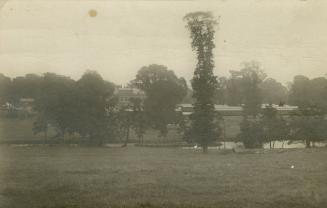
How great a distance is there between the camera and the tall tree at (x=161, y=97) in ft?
121

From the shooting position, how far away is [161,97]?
134ft

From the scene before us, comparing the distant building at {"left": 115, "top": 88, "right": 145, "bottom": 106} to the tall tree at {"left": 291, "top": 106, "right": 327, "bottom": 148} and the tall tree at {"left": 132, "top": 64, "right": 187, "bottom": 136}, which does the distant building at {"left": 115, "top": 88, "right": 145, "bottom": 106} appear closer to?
the tall tree at {"left": 132, "top": 64, "right": 187, "bottom": 136}

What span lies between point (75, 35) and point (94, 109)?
76.4 feet

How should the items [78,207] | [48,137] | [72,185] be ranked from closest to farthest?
1. [78,207]
2. [72,185]
3. [48,137]

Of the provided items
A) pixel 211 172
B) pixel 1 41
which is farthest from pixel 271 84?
pixel 1 41

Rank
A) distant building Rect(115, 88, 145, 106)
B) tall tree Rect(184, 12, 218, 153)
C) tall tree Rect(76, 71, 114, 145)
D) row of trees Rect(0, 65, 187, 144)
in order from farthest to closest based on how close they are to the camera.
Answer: distant building Rect(115, 88, 145, 106), tall tree Rect(76, 71, 114, 145), row of trees Rect(0, 65, 187, 144), tall tree Rect(184, 12, 218, 153)

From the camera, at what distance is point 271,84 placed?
3116 centimetres

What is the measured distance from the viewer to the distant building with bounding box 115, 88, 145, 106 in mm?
44425

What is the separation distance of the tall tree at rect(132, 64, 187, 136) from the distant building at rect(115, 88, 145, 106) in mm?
3013

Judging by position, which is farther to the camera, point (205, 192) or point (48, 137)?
point (48, 137)

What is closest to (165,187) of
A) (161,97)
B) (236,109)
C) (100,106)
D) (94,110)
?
(236,109)

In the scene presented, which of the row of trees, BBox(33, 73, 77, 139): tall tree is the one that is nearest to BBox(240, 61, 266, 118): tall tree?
the row of trees

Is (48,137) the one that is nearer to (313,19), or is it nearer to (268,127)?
(268,127)

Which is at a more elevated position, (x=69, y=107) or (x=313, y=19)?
(x=313, y=19)
